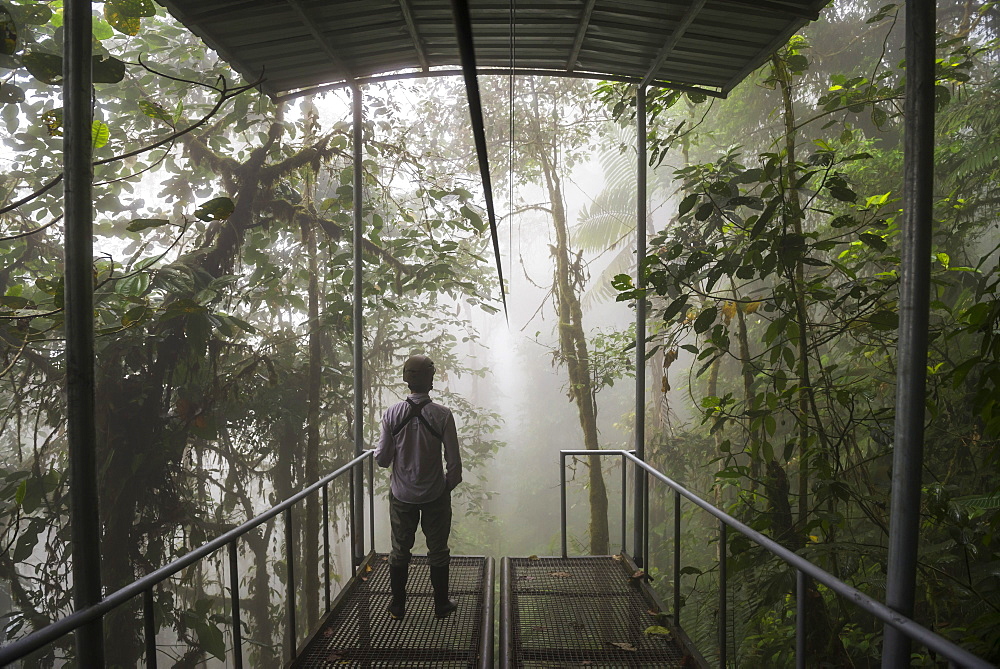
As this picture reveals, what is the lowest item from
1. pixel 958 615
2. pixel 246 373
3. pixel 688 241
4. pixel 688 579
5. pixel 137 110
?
pixel 688 579

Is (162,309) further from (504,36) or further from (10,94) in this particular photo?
(504,36)

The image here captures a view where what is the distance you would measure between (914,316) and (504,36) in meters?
2.85

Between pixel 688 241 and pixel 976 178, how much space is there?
10.2ft

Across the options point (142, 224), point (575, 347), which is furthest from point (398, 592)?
point (575, 347)

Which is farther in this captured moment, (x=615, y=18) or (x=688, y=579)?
(x=688, y=579)

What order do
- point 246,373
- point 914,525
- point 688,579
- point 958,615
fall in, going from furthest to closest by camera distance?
point 688,579 < point 246,373 < point 958,615 < point 914,525

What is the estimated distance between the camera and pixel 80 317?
1.82m

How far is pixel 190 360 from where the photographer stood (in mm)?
5273

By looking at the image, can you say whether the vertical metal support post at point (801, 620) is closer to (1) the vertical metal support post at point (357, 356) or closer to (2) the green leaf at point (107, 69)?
(1) the vertical metal support post at point (357, 356)

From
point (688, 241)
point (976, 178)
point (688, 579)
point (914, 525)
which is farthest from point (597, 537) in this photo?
point (914, 525)

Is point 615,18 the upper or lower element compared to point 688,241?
upper

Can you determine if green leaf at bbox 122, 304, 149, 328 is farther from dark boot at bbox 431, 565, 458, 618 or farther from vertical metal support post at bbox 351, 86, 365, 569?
dark boot at bbox 431, 565, 458, 618

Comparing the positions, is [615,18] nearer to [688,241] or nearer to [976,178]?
[688,241]

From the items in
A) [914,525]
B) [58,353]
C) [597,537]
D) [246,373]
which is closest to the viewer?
[914,525]
